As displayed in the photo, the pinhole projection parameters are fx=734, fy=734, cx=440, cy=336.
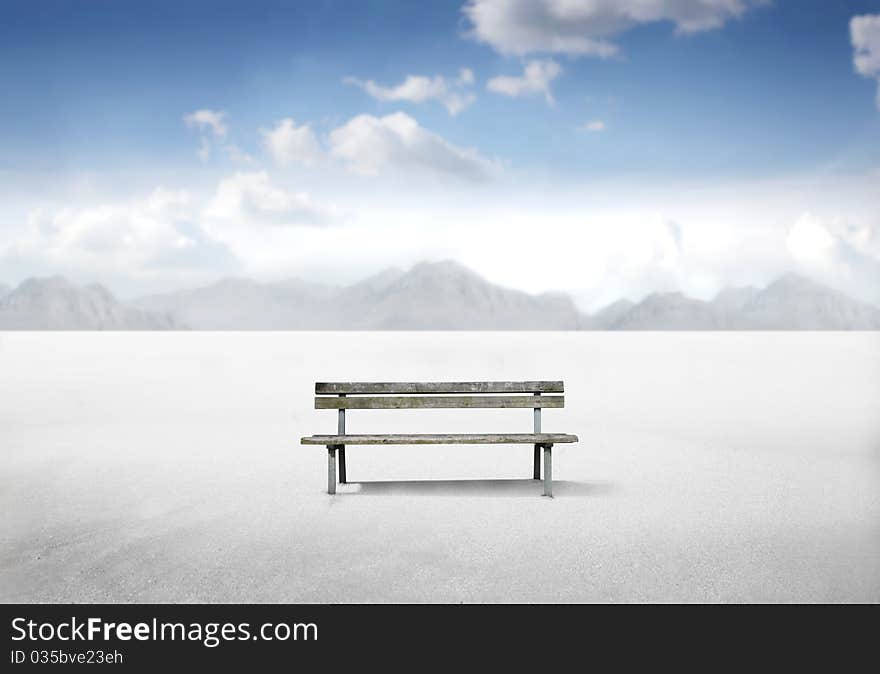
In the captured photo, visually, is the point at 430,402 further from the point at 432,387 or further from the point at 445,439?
the point at 445,439

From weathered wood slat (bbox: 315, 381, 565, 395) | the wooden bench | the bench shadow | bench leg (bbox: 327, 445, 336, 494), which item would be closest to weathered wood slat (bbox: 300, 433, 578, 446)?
the wooden bench

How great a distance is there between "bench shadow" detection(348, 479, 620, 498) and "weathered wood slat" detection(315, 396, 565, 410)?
809 mm

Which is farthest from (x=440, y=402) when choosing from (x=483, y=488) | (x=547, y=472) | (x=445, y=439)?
(x=547, y=472)

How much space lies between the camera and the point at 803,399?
1466 cm

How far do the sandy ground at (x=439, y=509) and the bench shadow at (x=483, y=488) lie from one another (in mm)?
37

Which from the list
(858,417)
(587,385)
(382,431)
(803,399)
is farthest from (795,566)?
(587,385)

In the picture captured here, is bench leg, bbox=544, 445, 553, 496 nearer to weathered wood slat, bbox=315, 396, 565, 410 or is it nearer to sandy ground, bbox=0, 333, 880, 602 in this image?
sandy ground, bbox=0, 333, 880, 602

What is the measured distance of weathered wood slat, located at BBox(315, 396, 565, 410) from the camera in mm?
6609

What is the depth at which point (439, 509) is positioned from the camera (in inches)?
246

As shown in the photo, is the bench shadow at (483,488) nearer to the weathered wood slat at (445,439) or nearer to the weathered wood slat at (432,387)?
the weathered wood slat at (445,439)

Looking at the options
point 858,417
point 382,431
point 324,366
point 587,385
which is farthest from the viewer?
point 324,366
